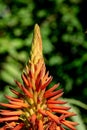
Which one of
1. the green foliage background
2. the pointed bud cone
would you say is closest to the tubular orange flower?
the pointed bud cone

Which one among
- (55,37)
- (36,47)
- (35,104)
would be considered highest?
(55,37)

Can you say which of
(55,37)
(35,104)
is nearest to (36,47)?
(35,104)

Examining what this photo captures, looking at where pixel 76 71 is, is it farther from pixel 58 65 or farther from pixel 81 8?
pixel 81 8

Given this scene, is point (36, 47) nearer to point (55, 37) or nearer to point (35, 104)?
point (35, 104)

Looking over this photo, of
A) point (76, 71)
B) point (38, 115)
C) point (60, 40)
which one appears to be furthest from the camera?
point (60, 40)

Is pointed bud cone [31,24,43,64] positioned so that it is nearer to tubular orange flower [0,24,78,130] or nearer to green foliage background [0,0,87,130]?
tubular orange flower [0,24,78,130]

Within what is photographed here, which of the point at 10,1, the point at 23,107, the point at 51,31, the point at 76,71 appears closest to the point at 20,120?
the point at 23,107

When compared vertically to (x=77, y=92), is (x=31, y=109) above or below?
below

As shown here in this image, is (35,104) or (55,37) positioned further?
(55,37)
